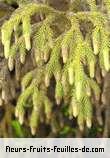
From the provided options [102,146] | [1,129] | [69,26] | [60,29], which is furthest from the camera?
[1,129]

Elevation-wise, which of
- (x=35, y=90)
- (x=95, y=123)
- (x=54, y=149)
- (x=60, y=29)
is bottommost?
(x=54, y=149)

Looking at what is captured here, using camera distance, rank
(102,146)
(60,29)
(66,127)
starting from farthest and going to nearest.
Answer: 1. (66,127)
2. (102,146)
3. (60,29)

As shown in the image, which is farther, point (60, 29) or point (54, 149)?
point (54, 149)

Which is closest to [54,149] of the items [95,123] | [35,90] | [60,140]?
[60,140]

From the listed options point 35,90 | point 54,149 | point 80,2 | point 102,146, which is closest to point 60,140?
point 54,149

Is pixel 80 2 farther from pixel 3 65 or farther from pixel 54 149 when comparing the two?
pixel 54 149

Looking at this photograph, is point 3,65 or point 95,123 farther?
point 95,123

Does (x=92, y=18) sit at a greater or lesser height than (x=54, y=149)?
greater

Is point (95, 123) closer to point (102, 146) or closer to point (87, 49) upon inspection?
point (102, 146)

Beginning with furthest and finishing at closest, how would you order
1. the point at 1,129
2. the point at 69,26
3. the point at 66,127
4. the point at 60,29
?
the point at 66,127, the point at 1,129, the point at 60,29, the point at 69,26
